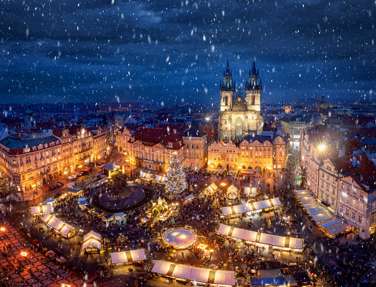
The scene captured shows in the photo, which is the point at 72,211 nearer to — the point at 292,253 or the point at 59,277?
the point at 59,277

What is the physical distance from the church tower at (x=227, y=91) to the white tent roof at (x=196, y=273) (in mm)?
66258

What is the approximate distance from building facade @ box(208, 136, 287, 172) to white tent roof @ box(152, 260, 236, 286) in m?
42.0

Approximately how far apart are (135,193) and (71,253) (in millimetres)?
16483

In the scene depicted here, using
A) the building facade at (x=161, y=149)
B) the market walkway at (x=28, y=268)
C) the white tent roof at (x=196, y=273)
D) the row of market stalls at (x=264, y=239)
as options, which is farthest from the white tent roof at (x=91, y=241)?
the building facade at (x=161, y=149)

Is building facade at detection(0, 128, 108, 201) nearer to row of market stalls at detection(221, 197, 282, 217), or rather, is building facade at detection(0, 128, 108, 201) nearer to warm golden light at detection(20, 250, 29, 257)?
warm golden light at detection(20, 250, 29, 257)

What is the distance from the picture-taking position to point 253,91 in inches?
3745

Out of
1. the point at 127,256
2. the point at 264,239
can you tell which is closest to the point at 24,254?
the point at 127,256

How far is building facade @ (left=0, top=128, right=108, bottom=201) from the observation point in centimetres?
5984

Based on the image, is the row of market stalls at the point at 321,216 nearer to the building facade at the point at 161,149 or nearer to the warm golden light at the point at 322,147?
the warm golden light at the point at 322,147

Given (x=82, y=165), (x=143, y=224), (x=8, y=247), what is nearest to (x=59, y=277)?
(x=8, y=247)

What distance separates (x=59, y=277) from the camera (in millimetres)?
34219

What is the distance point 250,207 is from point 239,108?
4750cm

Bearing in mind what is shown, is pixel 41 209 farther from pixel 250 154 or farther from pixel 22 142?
pixel 250 154

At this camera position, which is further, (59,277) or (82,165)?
(82,165)
